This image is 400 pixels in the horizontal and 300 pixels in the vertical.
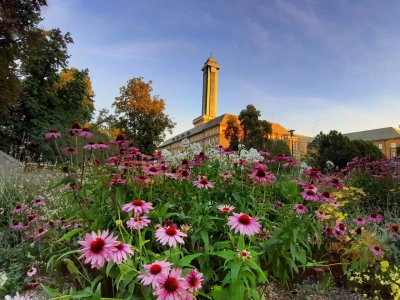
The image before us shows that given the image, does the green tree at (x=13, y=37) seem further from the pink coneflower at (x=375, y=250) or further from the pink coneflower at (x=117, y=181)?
the pink coneflower at (x=375, y=250)

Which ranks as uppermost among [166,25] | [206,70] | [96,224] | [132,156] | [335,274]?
[206,70]

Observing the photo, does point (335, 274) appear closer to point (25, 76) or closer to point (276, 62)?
point (276, 62)

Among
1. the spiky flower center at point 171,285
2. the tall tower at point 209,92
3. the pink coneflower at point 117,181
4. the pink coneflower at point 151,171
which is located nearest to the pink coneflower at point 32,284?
the pink coneflower at point 117,181

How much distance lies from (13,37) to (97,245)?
1365cm

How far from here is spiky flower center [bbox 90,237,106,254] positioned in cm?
118

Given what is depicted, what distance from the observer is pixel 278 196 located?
3156 mm

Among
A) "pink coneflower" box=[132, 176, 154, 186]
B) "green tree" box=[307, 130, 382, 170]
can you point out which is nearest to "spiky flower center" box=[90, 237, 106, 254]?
"pink coneflower" box=[132, 176, 154, 186]

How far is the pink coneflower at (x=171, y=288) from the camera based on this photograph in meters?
1.08

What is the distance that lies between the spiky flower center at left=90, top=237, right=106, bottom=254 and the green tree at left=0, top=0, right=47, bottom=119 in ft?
40.8

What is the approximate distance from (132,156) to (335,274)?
1.84 metres

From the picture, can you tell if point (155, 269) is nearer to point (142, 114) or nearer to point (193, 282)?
point (193, 282)

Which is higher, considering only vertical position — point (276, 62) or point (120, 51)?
point (276, 62)

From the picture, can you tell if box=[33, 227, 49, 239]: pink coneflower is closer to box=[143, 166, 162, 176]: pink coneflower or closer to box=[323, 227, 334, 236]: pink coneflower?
box=[143, 166, 162, 176]: pink coneflower

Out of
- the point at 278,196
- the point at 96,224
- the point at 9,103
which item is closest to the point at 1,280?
the point at 96,224
